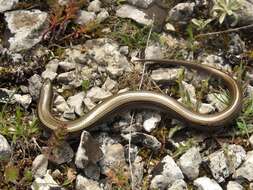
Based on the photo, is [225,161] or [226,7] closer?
[225,161]

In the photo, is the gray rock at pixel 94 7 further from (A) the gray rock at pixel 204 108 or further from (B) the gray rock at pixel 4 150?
(B) the gray rock at pixel 4 150

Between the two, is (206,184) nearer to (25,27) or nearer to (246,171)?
(246,171)

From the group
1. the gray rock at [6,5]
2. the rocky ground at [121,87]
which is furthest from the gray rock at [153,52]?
the gray rock at [6,5]

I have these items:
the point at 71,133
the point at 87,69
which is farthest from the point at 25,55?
the point at 71,133

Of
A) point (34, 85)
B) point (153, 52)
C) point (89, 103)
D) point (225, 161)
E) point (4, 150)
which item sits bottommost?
point (225, 161)

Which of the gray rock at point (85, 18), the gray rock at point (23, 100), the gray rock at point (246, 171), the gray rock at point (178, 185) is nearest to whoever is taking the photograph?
the gray rock at point (178, 185)

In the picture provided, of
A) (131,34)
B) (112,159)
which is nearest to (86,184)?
(112,159)
